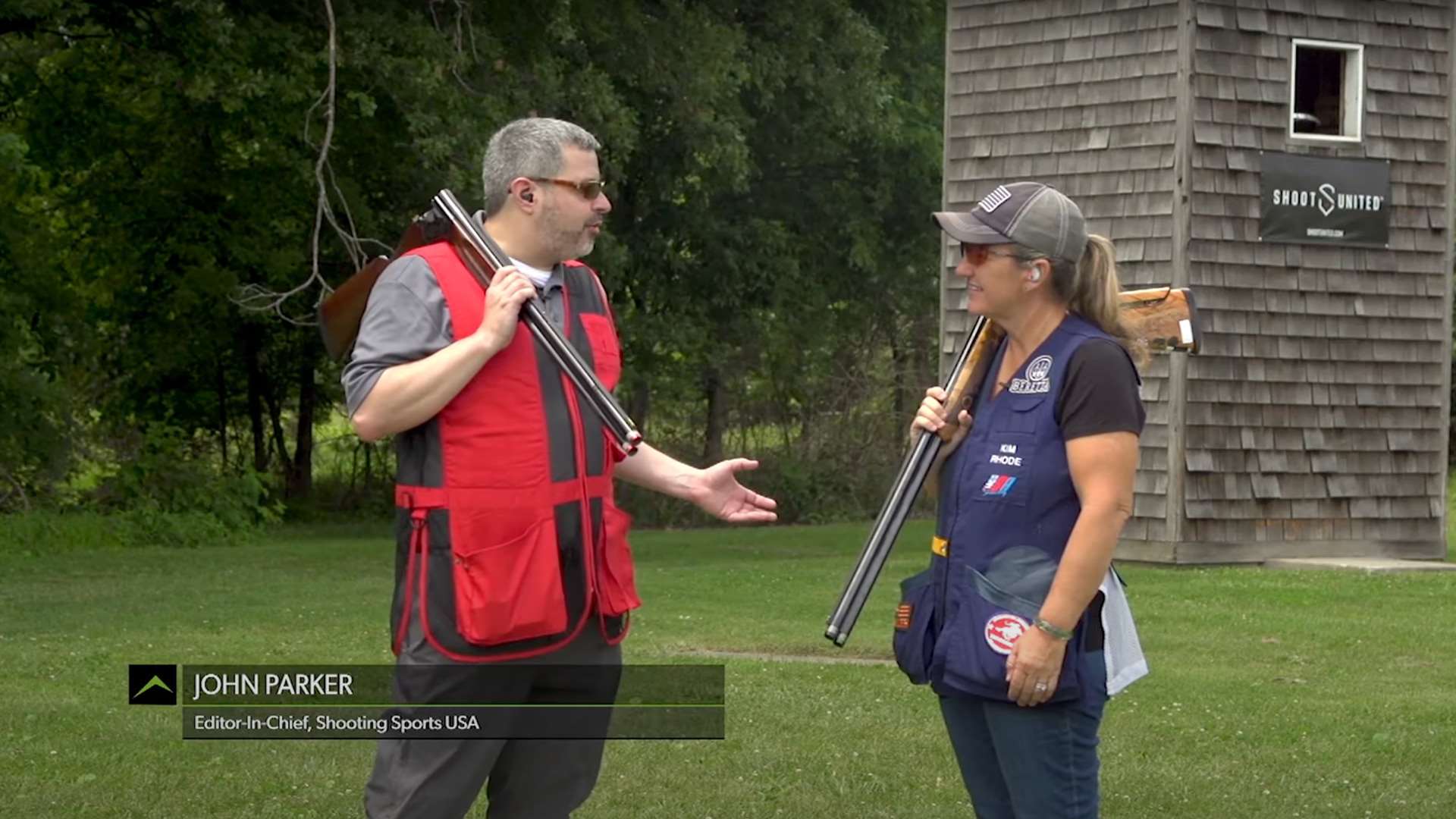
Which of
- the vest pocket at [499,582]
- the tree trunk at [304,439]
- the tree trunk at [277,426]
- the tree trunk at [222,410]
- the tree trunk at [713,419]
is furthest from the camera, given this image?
the tree trunk at [713,419]

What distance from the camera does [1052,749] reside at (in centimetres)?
440

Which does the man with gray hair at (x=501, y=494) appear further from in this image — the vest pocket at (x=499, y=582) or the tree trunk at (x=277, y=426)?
the tree trunk at (x=277, y=426)

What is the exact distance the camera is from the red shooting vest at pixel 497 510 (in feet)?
14.1

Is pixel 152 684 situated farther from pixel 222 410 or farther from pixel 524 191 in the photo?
pixel 222 410

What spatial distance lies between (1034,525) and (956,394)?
39 centimetres

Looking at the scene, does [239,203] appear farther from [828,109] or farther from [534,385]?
[534,385]

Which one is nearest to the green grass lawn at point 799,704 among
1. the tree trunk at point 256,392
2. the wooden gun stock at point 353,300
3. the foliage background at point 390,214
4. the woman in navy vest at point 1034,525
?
the woman in navy vest at point 1034,525

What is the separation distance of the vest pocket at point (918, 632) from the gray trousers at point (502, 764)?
607mm

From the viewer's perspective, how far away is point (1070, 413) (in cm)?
433

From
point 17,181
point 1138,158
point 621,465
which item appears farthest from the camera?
point 17,181

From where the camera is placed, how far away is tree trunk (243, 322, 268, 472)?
26.1 metres

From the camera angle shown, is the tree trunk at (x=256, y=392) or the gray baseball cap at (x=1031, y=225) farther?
the tree trunk at (x=256, y=392)

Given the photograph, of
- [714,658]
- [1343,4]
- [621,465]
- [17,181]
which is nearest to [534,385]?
[621,465]

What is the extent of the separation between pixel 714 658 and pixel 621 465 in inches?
256
